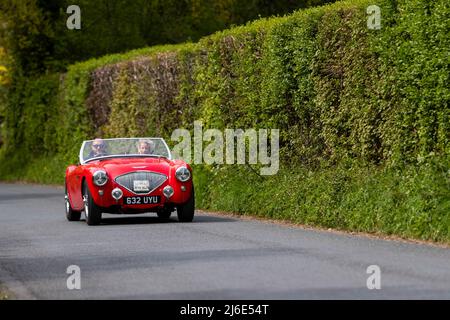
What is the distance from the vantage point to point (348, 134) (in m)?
18.5

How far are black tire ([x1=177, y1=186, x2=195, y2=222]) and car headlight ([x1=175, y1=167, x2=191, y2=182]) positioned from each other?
313 millimetres

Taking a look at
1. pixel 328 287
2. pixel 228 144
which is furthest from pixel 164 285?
pixel 228 144

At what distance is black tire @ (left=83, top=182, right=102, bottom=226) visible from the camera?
1909 cm

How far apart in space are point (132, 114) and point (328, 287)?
1987 centimetres

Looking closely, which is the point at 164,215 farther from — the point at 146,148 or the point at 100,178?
the point at 100,178

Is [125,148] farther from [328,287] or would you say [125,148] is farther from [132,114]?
[328,287]

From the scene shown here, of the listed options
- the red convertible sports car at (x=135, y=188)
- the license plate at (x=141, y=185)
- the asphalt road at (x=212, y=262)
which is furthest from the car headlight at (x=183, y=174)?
the asphalt road at (x=212, y=262)

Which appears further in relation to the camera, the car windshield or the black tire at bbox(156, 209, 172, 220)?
the car windshield

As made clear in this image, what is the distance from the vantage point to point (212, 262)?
12.8m

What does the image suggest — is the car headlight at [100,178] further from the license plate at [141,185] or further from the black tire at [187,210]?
the black tire at [187,210]

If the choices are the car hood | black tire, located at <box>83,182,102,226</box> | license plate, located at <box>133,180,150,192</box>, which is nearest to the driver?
the car hood

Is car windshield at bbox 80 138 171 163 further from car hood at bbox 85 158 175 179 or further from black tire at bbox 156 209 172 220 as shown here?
black tire at bbox 156 209 172 220

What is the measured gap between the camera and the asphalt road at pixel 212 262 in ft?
34.2

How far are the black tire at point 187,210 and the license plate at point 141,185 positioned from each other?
2.38 ft
